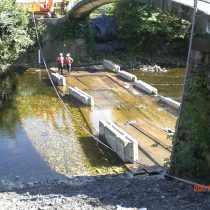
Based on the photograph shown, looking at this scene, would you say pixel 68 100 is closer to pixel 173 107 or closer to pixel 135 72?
pixel 173 107

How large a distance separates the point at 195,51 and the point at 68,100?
42.7 feet

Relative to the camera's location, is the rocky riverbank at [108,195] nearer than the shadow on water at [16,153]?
Yes

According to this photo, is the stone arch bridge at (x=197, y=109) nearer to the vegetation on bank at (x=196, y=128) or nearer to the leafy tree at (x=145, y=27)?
the vegetation on bank at (x=196, y=128)

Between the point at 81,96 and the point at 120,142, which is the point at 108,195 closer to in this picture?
the point at 120,142

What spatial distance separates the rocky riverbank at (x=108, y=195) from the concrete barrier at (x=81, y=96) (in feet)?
31.7

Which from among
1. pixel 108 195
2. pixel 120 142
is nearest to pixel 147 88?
pixel 120 142

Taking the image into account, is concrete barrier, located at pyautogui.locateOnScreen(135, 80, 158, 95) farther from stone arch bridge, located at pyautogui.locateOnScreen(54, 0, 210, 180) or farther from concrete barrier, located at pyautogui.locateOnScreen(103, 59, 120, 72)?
stone arch bridge, located at pyautogui.locateOnScreen(54, 0, 210, 180)

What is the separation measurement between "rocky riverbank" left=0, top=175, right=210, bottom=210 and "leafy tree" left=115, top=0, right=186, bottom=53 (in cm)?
2202

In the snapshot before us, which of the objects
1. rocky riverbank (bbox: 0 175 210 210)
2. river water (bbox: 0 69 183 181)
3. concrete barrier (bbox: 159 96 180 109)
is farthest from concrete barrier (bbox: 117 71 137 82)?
rocky riverbank (bbox: 0 175 210 210)

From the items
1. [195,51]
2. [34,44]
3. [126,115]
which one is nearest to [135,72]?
[34,44]

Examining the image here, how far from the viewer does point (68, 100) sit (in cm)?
2456

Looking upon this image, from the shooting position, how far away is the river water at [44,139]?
15836mm

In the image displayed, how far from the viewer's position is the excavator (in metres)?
37.2

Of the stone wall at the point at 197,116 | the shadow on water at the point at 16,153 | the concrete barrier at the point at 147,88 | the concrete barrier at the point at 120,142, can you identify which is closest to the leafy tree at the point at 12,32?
the shadow on water at the point at 16,153
